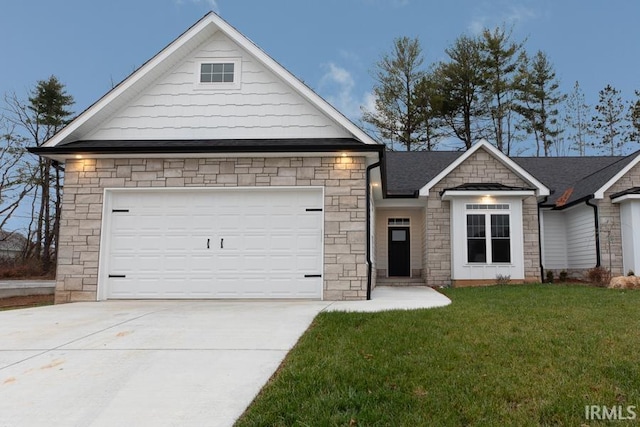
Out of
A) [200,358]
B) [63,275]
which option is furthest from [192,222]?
[200,358]

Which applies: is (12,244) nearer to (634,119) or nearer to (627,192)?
(627,192)

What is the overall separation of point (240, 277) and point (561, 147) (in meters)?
25.4

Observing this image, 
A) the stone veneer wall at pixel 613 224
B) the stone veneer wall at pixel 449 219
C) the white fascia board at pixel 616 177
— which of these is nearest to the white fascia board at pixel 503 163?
the stone veneer wall at pixel 449 219

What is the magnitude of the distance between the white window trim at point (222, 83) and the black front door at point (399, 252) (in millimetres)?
8501

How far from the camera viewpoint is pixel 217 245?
Result: 28.8ft

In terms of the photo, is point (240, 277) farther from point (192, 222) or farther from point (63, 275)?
point (63, 275)

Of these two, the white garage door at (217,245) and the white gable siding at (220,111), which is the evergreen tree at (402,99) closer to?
the white gable siding at (220,111)

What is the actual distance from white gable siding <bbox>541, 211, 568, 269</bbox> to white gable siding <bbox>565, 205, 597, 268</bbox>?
0.18 metres

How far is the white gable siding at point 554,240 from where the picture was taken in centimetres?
1523

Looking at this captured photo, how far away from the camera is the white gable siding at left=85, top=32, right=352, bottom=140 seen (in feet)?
30.1

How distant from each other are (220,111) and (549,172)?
13632mm

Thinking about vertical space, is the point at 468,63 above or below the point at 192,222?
above

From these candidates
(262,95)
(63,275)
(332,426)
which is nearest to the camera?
(332,426)

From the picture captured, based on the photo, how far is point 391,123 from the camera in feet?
83.6
